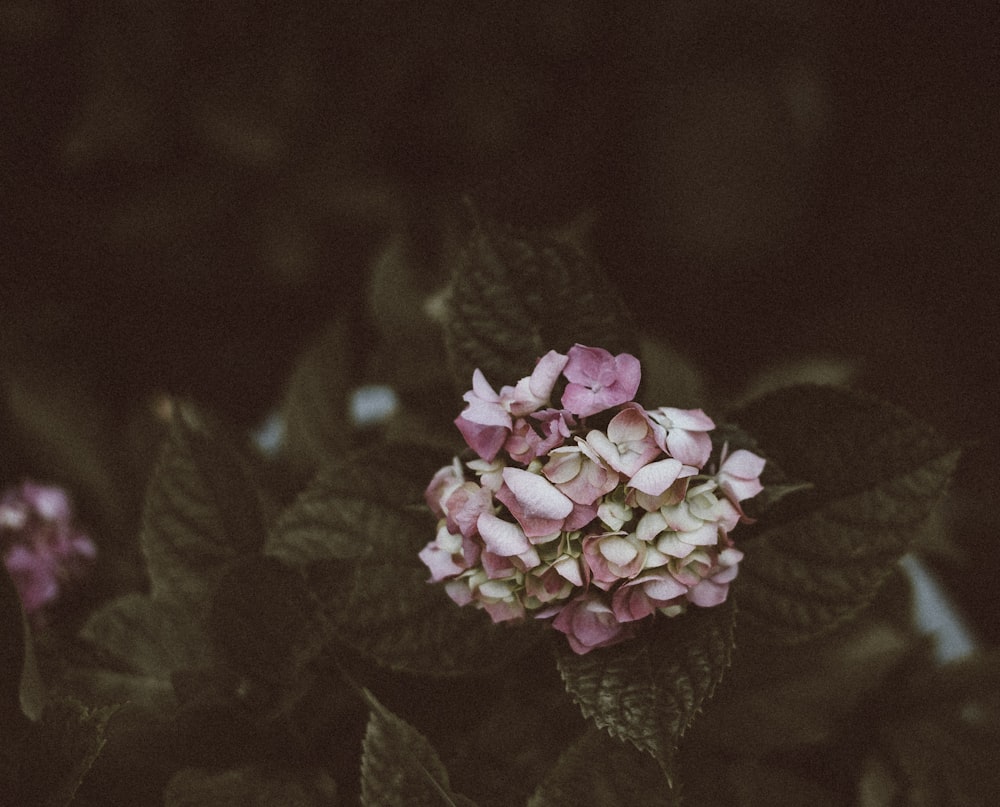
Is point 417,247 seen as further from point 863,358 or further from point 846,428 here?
point 863,358

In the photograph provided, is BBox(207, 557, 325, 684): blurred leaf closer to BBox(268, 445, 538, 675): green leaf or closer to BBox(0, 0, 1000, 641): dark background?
BBox(268, 445, 538, 675): green leaf

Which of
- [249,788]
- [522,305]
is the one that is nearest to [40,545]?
[249,788]

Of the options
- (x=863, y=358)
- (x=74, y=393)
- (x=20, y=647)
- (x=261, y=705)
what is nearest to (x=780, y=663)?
(x=261, y=705)

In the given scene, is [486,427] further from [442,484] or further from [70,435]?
[70,435]

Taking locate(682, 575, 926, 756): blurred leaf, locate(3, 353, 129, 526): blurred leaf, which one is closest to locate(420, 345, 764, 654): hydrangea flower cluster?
locate(682, 575, 926, 756): blurred leaf

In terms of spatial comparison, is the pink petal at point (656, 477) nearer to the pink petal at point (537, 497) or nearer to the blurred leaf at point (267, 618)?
the pink petal at point (537, 497)
